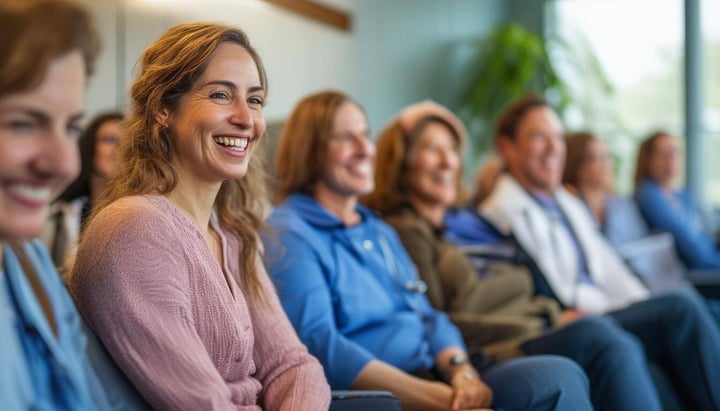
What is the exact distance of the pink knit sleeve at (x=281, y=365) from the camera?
1.58 metres

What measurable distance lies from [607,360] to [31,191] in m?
1.65

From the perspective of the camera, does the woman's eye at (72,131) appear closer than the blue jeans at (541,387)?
Yes

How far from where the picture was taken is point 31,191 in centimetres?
98

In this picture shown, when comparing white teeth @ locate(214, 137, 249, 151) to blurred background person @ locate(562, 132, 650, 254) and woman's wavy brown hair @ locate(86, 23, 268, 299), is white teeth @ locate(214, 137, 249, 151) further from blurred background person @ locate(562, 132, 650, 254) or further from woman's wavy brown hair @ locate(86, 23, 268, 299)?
blurred background person @ locate(562, 132, 650, 254)

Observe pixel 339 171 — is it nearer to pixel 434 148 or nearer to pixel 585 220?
pixel 434 148

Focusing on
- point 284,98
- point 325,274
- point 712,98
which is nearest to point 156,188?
point 325,274

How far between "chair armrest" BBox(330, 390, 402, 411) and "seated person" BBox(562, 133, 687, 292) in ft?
8.24

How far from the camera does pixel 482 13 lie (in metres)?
7.16

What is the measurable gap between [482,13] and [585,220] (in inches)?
156

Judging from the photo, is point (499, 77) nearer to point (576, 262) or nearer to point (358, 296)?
Result: point (576, 262)

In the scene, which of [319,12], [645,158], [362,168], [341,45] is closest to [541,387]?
[362,168]

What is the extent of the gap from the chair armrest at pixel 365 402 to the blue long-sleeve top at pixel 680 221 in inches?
124

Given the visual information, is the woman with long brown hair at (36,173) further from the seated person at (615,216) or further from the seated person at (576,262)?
the seated person at (615,216)

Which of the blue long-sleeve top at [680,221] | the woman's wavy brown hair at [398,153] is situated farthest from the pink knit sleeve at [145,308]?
the blue long-sleeve top at [680,221]
